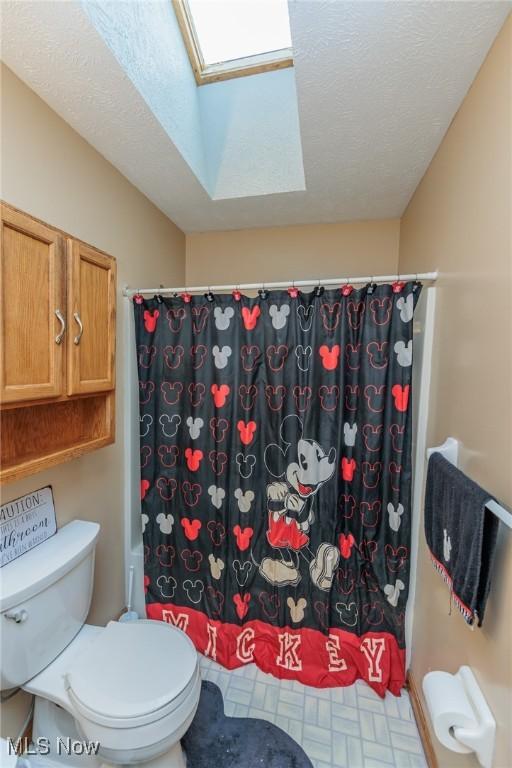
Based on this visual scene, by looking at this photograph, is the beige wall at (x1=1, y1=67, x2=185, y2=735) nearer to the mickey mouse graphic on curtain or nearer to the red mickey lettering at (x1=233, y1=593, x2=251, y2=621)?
the red mickey lettering at (x1=233, y1=593, x2=251, y2=621)

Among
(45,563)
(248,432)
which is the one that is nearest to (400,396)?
(248,432)

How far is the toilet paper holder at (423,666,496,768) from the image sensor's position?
787 mm

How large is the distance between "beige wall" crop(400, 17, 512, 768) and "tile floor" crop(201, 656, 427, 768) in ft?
0.70

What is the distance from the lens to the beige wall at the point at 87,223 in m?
1.10

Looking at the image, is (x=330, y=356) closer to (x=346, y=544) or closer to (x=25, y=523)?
(x=346, y=544)

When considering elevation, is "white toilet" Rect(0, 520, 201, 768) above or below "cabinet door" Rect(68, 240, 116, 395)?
below

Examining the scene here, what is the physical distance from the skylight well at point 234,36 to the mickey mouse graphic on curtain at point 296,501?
61.9 inches

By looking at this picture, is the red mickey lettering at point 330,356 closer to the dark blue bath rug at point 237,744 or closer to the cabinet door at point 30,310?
the cabinet door at point 30,310

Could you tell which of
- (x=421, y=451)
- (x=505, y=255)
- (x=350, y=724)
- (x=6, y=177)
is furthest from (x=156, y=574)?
(x=505, y=255)

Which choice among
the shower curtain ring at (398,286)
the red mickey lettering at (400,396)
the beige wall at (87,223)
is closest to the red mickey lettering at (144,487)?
the beige wall at (87,223)

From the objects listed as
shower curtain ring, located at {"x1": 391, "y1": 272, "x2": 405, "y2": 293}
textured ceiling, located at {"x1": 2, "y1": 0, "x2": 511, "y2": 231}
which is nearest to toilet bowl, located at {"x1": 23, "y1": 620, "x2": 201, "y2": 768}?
shower curtain ring, located at {"x1": 391, "y1": 272, "x2": 405, "y2": 293}

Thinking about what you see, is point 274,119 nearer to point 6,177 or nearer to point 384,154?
point 384,154

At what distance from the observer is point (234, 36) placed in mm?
1377

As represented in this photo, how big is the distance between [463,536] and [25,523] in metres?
1.41
